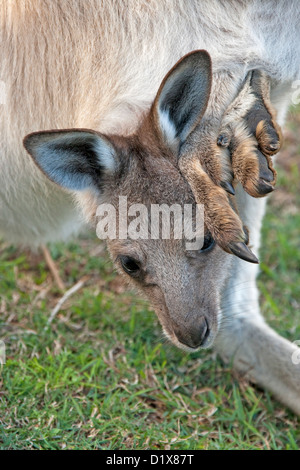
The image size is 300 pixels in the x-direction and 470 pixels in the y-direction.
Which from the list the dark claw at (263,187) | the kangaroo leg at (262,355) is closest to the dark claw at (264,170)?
the dark claw at (263,187)

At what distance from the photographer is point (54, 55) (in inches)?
109

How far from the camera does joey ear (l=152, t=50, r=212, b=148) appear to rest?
2.35 metres

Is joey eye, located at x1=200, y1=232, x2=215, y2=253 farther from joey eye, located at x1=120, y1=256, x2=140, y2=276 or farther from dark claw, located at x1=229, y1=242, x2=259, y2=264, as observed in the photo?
joey eye, located at x1=120, y1=256, x2=140, y2=276

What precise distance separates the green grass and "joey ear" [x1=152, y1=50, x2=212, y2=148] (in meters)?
1.16

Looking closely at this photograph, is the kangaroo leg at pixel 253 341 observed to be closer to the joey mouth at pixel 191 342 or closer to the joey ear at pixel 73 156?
the joey mouth at pixel 191 342

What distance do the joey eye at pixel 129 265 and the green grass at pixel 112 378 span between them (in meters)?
0.62

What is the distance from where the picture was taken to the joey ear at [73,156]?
7.77 ft

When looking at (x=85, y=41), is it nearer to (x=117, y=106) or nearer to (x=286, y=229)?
(x=117, y=106)

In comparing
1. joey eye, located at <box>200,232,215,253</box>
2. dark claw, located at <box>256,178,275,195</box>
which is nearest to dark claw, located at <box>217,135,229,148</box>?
dark claw, located at <box>256,178,275,195</box>

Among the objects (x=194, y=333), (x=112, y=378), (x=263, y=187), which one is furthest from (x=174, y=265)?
(x=112, y=378)

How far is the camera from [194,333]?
2551 mm

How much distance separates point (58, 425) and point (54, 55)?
1493mm

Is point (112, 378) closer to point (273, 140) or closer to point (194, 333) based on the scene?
point (194, 333)

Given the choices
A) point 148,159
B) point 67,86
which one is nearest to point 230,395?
point 148,159
